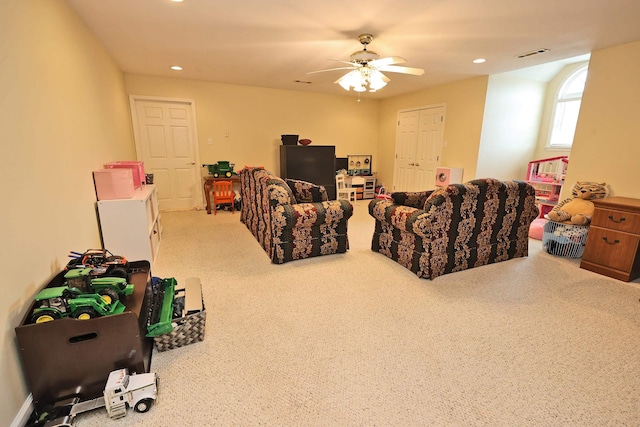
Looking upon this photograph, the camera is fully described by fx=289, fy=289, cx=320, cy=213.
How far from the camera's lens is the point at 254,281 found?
110 inches

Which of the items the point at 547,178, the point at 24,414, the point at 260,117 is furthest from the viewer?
the point at 260,117

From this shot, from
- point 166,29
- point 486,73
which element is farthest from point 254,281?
point 486,73

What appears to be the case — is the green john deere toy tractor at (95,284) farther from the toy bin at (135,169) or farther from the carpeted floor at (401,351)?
the toy bin at (135,169)

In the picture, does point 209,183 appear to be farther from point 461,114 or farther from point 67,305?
point 461,114

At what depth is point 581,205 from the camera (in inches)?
135

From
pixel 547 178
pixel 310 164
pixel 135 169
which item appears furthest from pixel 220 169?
pixel 547 178

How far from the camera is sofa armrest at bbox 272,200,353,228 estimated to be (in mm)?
3012

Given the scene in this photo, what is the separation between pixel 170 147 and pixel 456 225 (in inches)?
195

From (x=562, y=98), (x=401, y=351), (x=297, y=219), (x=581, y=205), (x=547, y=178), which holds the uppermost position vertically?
(x=562, y=98)

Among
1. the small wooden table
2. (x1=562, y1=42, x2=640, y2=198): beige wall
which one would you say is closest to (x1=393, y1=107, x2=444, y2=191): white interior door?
(x1=562, y1=42, x2=640, y2=198): beige wall

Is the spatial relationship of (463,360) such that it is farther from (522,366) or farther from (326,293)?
(326,293)

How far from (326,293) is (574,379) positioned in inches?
66.2

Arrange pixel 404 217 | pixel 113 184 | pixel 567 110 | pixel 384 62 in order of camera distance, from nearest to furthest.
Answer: pixel 113 184 < pixel 404 217 < pixel 384 62 < pixel 567 110

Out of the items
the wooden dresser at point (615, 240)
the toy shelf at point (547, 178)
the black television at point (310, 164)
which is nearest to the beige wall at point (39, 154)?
the black television at point (310, 164)
